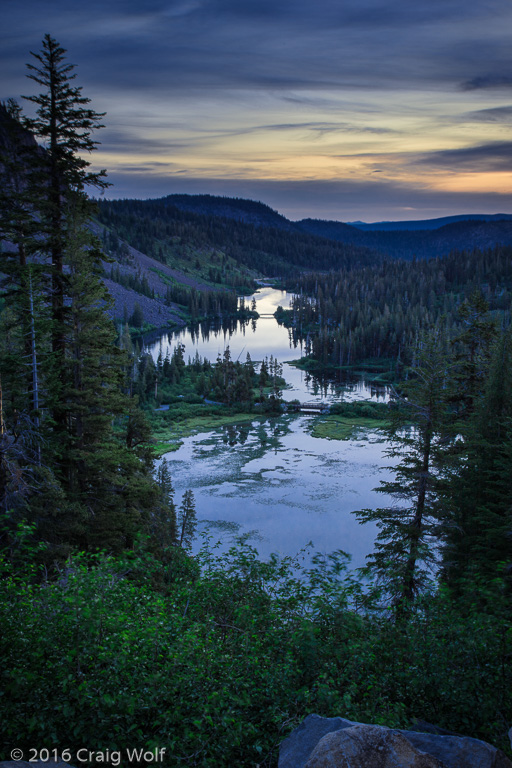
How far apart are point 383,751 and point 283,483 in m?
43.1

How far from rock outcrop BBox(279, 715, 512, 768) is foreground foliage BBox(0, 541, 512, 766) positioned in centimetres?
97

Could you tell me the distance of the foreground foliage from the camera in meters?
7.24

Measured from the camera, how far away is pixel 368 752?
230 inches

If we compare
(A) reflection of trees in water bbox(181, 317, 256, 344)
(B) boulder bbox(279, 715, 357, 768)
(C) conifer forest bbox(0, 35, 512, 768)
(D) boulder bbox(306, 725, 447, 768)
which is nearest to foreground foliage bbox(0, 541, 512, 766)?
(C) conifer forest bbox(0, 35, 512, 768)

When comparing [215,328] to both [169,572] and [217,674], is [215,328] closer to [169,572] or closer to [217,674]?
[169,572]

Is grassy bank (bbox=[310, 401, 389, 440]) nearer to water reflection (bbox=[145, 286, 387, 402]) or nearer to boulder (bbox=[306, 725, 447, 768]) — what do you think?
water reflection (bbox=[145, 286, 387, 402])

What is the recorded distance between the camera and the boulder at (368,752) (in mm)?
5766

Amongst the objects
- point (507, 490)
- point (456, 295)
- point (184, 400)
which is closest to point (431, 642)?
point (507, 490)

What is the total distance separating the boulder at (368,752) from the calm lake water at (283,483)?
23332mm

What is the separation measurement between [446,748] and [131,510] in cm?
1390

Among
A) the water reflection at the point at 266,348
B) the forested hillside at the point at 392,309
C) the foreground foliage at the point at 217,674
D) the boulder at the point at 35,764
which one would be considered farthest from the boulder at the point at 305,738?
the forested hillside at the point at 392,309

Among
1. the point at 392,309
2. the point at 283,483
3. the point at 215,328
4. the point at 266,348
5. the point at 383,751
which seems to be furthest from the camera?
the point at 215,328

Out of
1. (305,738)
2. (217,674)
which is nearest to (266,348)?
(217,674)

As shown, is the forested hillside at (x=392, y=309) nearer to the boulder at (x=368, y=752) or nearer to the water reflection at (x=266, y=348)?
the water reflection at (x=266, y=348)
